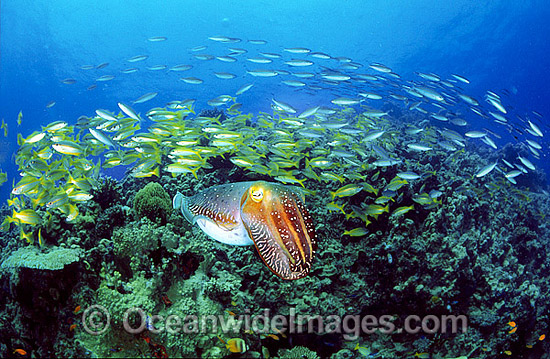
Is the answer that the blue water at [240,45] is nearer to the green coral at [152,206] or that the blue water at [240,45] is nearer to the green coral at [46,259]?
the green coral at [152,206]

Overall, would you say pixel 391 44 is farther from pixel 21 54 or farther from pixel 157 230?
pixel 21 54

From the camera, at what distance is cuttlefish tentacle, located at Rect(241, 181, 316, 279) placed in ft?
5.87

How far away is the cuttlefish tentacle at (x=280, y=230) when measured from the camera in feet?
5.87

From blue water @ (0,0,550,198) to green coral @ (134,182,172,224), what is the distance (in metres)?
47.6

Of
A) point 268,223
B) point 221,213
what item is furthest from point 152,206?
point 268,223

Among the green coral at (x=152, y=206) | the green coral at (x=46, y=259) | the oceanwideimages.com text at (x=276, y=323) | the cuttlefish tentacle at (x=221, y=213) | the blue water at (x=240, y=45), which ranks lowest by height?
the oceanwideimages.com text at (x=276, y=323)

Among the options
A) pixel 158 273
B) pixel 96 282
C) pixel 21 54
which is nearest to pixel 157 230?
pixel 158 273

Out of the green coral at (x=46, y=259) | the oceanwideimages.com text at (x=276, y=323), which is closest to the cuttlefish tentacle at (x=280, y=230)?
the oceanwideimages.com text at (x=276, y=323)

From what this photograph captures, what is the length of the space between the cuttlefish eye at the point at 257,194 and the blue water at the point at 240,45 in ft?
162

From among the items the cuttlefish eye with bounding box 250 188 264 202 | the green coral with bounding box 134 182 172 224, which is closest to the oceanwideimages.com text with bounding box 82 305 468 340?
the green coral with bounding box 134 182 172 224

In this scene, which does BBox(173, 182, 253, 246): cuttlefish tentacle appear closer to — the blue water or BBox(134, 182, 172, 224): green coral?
BBox(134, 182, 172, 224): green coral

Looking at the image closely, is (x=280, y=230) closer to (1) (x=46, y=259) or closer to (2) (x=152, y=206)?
(2) (x=152, y=206)

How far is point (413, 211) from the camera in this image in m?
5.28

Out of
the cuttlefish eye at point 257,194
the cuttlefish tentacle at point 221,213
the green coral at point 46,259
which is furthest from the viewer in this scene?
the green coral at point 46,259
